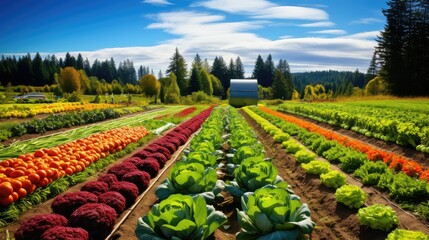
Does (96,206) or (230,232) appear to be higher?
(96,206)

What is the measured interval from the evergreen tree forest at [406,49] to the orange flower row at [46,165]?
46104 millimetres

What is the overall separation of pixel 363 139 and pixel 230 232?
11.9 m

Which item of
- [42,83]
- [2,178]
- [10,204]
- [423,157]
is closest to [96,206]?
[10,204]

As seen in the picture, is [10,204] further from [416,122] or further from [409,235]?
[416,122]

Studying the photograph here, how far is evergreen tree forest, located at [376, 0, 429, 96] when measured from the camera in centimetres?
4594

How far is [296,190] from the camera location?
26.2ft

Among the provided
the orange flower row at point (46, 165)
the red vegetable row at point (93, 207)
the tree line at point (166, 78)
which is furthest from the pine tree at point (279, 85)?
the red vegetable row at point (93, 207)

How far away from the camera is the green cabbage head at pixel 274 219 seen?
4.33m

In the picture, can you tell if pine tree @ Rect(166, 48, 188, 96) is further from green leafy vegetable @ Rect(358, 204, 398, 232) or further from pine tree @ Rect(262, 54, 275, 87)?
green leafy vegetable @ Rect(358, 204, 398, 232)

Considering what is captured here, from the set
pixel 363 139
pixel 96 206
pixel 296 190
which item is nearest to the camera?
pixel 96 206

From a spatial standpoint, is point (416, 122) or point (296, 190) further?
point (416, 122)

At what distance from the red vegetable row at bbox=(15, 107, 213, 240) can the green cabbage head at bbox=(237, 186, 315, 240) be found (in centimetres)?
220

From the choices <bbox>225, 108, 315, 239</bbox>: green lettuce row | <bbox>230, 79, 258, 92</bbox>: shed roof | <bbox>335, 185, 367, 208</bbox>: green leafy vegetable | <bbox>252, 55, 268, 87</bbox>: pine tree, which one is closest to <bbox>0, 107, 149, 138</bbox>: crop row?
<bbox>225, 108, 315, 239</bbox>: green lettuce row

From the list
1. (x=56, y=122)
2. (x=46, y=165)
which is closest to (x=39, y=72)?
(x=56, y=122)
